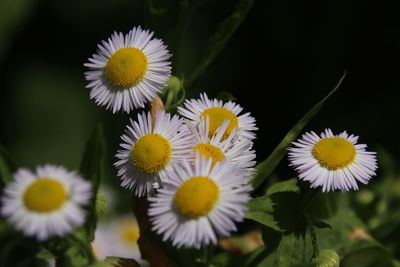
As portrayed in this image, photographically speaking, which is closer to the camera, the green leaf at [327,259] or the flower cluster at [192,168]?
the flower cluster at [192,168]

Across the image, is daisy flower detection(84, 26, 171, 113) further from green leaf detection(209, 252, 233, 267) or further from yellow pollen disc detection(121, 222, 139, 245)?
yellow pollen disc detection(121, 222, 139, 245)

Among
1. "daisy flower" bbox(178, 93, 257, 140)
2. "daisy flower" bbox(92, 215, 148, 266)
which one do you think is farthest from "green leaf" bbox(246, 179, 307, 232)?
"daisy flower" bbox(92, 215, 148, 266)

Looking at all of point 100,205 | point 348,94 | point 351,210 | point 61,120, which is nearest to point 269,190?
point 100,205

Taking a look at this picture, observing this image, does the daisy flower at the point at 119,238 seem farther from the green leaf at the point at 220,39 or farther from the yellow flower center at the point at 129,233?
the green leaf at the point at 220,39

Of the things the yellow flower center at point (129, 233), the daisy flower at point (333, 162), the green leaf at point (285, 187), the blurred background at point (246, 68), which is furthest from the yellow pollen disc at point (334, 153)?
the yellow flower center at point (129, 233)

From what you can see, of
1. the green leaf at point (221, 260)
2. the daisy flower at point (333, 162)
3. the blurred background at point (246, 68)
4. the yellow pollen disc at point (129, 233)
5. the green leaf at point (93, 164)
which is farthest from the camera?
the blurred background at point (246, 68)

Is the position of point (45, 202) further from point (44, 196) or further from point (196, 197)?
point (196, 197)

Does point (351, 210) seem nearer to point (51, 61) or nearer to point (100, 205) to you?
point (100, 205)
